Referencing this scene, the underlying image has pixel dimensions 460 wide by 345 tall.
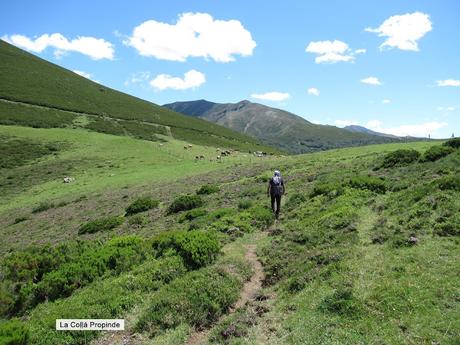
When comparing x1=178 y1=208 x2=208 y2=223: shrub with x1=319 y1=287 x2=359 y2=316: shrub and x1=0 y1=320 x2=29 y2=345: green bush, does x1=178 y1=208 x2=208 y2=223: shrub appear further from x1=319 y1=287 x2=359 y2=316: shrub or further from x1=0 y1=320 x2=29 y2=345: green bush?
x1=319 y1=287 x2=359 y2=316: shrub

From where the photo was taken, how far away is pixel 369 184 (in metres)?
21.1

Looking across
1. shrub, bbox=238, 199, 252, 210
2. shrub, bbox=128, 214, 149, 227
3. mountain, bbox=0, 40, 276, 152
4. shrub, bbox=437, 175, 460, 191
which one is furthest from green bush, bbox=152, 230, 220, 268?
mountain, bbox=0, 40, 276, 152

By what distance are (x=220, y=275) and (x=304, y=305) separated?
347 cm

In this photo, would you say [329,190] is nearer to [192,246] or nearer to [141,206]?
[192,246]

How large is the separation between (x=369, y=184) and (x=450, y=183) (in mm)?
4977

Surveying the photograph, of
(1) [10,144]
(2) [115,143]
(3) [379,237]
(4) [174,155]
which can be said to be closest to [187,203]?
(3) [379,237]

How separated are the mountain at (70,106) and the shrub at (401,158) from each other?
67538 mm

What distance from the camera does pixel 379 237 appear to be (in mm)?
13469

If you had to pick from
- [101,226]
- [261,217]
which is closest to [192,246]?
[261,217]

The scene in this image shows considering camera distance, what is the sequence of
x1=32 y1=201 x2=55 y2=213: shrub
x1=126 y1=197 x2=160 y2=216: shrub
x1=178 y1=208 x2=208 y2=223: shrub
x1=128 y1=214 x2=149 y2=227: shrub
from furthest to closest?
x1=32 y1=201 x2=55 y2=213: shrub, x1=126 y1=197 x2=160 y2=216: shrub, x1=128 y1=214 x2=149 y2=227: shrub, x1=178 y1=208 x2=208 y2=223: shrub

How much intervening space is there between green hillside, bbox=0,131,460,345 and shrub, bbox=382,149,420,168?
19cm

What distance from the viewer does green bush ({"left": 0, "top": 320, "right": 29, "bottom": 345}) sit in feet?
30.7

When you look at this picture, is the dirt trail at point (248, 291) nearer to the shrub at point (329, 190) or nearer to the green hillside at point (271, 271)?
the green hillside at point (271, 271)

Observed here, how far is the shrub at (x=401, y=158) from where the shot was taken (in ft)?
88.4
